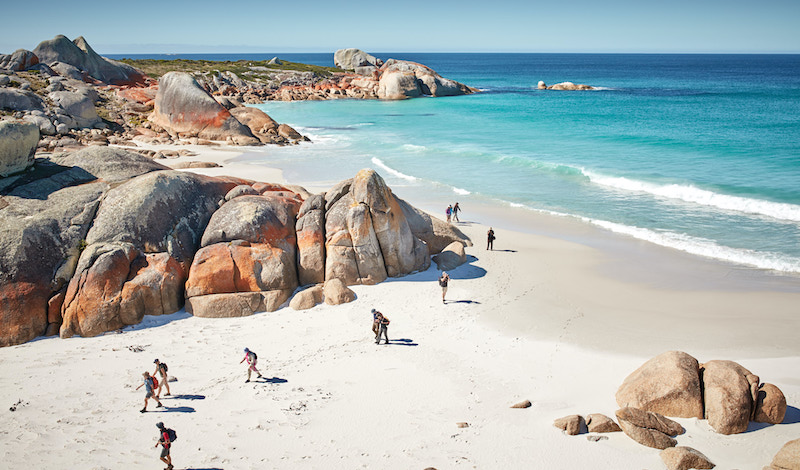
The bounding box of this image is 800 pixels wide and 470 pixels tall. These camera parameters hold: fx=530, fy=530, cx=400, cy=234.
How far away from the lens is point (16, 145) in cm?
1592

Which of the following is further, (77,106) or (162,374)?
(77,106)

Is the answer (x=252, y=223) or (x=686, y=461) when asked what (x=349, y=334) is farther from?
(x=686, y=461)

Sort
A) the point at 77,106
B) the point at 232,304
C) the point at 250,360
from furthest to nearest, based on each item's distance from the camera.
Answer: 1. the point at 77,106
2. the point at 232,304
3. the point at 250,360

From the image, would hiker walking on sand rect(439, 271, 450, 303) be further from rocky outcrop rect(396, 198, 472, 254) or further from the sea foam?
the sea foam

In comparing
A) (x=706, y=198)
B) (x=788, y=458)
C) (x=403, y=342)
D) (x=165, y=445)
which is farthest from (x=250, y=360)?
(x=706, y=198)

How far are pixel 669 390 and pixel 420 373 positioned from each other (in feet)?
17.3

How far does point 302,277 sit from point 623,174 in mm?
25165

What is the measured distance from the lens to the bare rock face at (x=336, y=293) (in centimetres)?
1611

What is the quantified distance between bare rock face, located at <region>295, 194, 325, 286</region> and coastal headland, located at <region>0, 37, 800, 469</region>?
0.07 metres

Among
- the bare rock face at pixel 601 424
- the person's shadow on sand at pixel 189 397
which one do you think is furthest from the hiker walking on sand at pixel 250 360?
the bare rock face at pixel 601 424

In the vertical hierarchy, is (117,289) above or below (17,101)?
below

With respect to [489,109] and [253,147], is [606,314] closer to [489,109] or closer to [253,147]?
[253,147]

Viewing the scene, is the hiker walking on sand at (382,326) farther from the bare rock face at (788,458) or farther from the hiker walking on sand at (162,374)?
the bare rock face at (788,458)

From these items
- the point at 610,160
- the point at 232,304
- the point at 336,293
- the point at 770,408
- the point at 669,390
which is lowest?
the point at 232,304
